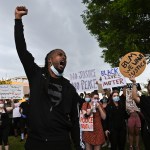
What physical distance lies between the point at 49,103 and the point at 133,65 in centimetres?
457

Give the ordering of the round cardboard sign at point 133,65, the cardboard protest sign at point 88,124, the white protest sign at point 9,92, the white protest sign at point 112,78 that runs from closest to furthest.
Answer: the round cardboard sign at point 133,65
the cardboard protest sign at point 88,124
the white protest sign at point 112,78
the white protest sign at point 9,92

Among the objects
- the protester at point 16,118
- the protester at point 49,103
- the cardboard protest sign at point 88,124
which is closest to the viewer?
the protester at point 49,103

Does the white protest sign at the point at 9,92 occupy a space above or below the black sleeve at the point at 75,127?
above

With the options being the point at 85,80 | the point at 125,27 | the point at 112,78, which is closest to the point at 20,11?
the point at 85,80

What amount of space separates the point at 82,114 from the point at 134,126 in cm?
224

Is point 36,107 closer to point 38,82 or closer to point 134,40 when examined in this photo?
point 38,82

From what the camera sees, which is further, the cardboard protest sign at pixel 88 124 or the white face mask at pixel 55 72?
the cardboard protest sign at pixel 88 124

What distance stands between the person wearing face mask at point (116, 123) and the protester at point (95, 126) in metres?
1.13

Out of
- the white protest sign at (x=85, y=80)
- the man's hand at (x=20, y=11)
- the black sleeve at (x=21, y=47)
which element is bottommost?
the black sleeve at (x=21, y=47)

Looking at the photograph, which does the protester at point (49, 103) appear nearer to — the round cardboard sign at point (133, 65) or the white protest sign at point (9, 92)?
the round cardboard sign at point (133, 65)

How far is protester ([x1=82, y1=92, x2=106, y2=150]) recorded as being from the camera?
9.55m

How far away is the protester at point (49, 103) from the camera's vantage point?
3387 millimetres

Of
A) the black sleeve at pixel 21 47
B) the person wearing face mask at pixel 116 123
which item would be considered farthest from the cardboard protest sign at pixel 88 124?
the black sleeve at pixel 21 47

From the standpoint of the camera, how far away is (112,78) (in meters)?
13.2
